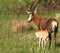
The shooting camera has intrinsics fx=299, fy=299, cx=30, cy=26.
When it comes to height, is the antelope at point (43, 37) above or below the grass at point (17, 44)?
above

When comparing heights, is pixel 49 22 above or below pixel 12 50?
above

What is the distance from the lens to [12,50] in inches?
360

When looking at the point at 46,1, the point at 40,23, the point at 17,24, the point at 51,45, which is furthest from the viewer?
the point at 46,1

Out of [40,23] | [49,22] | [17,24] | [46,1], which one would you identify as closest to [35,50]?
[49,22]

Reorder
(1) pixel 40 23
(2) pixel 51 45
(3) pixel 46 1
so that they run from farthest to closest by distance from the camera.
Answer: (3) pixel 46 1 → (1) pixel 40 23 → (2) pixel 51 45

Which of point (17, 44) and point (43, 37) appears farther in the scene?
point (17, 44)

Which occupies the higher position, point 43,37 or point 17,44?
point 43,37

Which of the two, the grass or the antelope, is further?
the antelope

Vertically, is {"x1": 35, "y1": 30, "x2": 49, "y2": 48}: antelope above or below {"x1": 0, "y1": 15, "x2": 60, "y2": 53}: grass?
above

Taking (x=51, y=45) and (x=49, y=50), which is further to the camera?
(x=51, y=45)

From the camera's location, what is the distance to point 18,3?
2761 centimetres

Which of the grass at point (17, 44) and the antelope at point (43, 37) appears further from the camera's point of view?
the antelope at point (43, 37)

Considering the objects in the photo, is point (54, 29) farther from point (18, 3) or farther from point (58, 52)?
point (18, 3)

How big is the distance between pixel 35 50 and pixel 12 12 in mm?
16612
